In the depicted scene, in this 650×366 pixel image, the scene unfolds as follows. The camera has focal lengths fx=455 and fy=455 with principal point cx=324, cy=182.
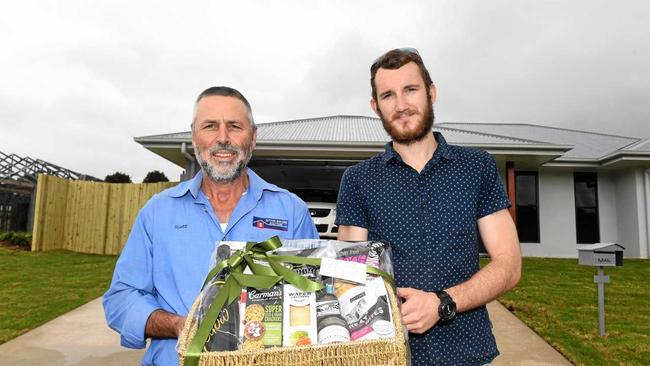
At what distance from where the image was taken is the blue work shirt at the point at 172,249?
6.19 ft

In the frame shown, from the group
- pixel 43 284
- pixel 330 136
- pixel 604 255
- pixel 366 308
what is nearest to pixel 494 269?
pixel 366 308

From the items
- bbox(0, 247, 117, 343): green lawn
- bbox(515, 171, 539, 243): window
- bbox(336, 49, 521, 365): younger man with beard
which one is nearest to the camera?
bbox(336, 49, 521, 365): younger man with beard

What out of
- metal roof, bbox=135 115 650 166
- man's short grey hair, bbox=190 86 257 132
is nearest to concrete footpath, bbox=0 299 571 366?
Result: man's short grey hair, bbox=190 86 257 132

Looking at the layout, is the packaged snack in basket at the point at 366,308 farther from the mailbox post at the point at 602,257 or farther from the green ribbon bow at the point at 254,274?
the mailbox post at the point at 602,257

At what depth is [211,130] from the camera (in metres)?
2.13

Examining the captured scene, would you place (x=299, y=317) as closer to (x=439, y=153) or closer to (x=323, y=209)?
(x=439, y=153)

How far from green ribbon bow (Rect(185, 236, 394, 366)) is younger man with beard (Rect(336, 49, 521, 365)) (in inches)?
20.1

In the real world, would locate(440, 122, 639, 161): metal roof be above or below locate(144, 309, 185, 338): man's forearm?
above

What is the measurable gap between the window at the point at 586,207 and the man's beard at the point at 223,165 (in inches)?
622

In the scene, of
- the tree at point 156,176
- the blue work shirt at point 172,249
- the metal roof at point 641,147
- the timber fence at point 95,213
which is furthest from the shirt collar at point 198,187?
the tree at point 156,176

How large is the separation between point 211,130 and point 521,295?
7365 millimetres

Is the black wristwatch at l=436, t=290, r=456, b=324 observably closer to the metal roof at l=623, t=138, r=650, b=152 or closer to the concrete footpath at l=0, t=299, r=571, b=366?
the concrete footpath at l=0, t=299, r=571, b=366

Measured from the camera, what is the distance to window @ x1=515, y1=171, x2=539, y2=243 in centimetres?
1502

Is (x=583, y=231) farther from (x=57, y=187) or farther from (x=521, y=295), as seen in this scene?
(x=57, y=187)
